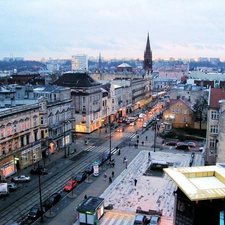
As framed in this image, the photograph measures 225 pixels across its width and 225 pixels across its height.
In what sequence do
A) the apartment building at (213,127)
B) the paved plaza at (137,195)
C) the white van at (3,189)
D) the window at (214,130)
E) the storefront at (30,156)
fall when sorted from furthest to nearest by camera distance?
1. the window at (214,130)
2. the apartment building at (213,127)
3. the storefront at (30,156)
4. the white van at (3,189)
5. the paved plaza at (137,195)

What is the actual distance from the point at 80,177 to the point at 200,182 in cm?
2589

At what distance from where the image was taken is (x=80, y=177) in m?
48.1

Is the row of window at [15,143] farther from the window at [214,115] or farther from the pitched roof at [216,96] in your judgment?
the pitched roof at [216,96]

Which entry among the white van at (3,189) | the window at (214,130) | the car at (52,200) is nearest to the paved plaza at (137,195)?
the car at (52,200)

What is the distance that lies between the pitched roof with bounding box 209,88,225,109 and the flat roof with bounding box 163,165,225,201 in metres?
27.3

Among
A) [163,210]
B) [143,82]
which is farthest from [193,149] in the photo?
[143,82]

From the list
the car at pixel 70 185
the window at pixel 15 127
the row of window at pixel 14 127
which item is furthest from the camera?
the window at pixel 15 127

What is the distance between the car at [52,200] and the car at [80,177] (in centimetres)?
624

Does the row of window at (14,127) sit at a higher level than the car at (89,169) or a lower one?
higher

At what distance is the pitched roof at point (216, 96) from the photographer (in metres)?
53.4

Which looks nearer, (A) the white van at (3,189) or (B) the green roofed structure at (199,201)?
(B) the green roofed structure at (199,201)

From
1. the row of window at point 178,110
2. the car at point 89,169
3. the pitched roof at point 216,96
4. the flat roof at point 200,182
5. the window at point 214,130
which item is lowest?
the car at point 89,169

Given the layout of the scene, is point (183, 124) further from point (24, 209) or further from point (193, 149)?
point (24, 209)

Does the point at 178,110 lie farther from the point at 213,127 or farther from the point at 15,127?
the point at 15,127
